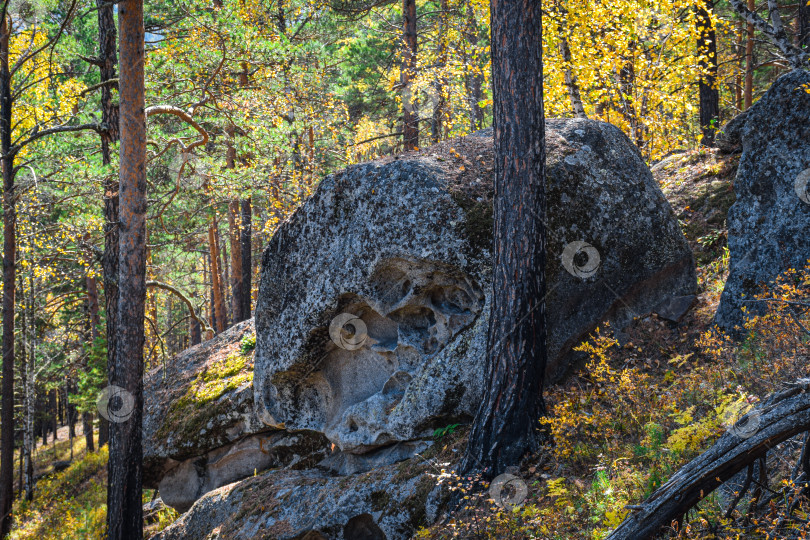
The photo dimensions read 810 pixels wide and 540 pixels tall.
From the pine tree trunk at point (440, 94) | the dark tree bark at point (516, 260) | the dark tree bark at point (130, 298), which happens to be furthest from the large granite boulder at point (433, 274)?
the pine tree trunk at point (440, 94)

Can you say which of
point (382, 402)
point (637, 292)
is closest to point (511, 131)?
point (637, 292)

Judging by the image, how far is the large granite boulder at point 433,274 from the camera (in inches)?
256

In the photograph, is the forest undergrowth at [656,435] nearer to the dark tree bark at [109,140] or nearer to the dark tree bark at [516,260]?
the dark tree bark at [516,260]

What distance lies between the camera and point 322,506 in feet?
21.8

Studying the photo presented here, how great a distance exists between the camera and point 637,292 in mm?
7121

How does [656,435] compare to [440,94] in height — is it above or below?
below

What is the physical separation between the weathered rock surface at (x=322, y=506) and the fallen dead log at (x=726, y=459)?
2.58m

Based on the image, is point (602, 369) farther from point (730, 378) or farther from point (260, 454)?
point (260, 454)

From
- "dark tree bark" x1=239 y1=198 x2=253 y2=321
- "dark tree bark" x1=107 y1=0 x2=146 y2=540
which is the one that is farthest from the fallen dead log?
"dark tree bark" x1=239 y1=198 x2=253 y2=321

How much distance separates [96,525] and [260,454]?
7468mm

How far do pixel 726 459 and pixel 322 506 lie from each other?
4.88m

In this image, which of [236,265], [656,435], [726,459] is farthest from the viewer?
[236,265]

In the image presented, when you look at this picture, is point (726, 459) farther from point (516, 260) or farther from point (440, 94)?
point (440, 94)

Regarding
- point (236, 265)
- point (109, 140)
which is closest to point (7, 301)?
point (109, 140)
